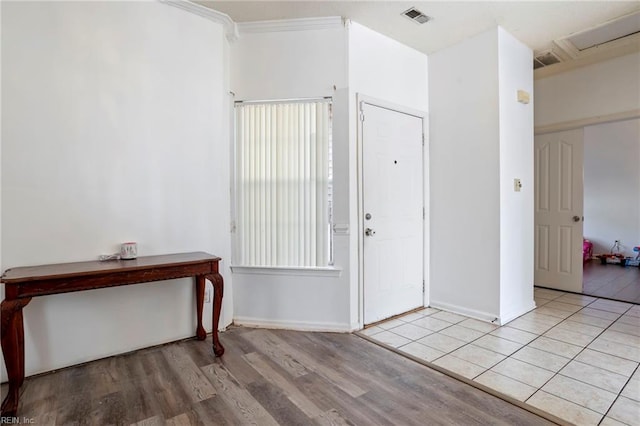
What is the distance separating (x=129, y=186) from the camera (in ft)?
8.27

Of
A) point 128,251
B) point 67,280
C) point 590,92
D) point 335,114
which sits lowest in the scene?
point 67,280

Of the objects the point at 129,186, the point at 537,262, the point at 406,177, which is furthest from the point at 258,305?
the point at 537,262

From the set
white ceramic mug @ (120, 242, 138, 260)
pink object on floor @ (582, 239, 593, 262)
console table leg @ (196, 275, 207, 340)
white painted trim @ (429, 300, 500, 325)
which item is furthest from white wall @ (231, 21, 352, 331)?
pink object on floor @ (582, 239, 593, 262)

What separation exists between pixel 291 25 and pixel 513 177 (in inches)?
103

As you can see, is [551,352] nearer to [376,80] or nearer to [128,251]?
[376,80]

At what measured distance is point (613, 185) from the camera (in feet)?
20.9

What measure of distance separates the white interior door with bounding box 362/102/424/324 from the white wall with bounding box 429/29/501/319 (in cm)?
22

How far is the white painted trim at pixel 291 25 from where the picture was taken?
2926mm

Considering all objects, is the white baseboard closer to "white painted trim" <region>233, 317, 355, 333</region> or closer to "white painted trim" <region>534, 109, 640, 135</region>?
"white painted trim" <region>233, 317, 355, 333</region>

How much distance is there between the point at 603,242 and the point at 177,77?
803 cm

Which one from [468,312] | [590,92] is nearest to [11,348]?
[468,312]

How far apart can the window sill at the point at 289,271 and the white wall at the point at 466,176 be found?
1349 mm

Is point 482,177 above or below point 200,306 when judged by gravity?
above

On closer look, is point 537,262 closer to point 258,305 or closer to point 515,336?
point 515,336
